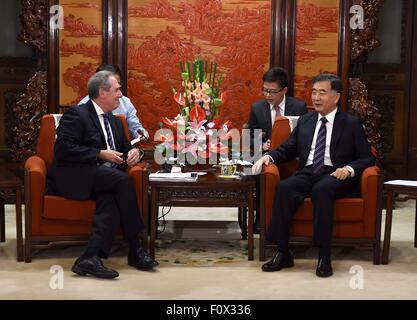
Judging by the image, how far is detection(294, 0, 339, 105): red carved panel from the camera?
633cm

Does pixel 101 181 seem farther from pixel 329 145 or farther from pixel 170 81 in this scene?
pixel 170 81

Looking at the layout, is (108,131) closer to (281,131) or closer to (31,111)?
(281,131)

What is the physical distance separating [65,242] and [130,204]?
0.50m

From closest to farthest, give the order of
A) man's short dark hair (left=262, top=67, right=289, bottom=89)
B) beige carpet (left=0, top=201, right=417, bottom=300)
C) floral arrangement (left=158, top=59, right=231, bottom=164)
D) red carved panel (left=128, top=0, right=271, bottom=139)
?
beige carpet (left=0, top=201, right=417, bottom=300), floral arrangement (left=158, top=59, right=231, bottom=164), man's short dark hair (left=262, top=67, right=289, bottom=89), red carved panel (left=128, top=0, right=271, bottom=139)

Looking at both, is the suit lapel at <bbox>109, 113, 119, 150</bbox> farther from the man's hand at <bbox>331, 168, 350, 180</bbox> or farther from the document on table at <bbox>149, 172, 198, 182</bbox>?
the man's hand at <bbox>331, 168, 350, 180</bbox>

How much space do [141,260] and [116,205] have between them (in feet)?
1.11

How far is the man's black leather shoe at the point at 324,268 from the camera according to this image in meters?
4.08

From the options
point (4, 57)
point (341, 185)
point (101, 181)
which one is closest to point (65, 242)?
point (101, 181)

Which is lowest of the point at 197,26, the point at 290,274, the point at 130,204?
the point at 290,274

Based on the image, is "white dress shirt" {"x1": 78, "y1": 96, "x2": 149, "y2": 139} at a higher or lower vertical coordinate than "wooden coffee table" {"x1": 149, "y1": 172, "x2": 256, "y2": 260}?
higher

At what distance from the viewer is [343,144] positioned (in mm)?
4430

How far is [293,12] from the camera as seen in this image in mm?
6355

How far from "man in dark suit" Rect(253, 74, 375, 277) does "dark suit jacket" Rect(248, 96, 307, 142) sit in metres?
0.71

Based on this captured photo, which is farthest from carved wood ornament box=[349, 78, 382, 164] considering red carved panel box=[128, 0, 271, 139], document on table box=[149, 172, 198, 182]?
document on table box=[149, 172, 198, 182]
